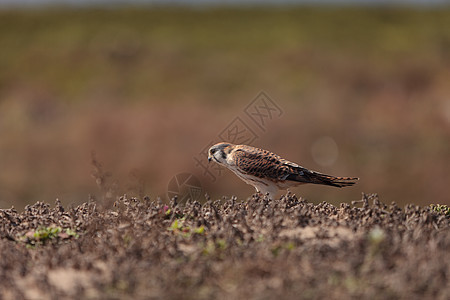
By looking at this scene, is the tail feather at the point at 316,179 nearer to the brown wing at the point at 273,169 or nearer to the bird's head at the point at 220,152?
the brown wing at the point at 273,169

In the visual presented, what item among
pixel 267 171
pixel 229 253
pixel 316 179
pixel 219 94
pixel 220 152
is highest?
pixel 219 94

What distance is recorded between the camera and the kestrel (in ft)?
25.4

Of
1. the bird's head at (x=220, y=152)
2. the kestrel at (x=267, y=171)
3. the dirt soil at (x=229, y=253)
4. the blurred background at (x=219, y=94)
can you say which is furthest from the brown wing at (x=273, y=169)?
the blurred background at (x=219, y=94)

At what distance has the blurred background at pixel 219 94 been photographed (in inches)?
834

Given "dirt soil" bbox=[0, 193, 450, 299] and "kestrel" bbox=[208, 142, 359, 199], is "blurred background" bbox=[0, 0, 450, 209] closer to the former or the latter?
"kestrel" bbox=[208, 142, 359, 199]

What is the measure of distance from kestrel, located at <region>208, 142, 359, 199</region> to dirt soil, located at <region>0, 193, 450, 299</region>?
5.65 feet

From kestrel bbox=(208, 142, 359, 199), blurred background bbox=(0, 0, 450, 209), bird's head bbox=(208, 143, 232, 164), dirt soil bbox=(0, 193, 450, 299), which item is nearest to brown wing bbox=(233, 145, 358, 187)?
kestrel bbox=(208, 142, 359, 199)

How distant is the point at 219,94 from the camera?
29.0 metres

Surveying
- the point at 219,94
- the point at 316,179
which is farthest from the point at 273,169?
the point at 219,94

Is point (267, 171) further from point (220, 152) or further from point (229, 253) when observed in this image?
point (229, 253)

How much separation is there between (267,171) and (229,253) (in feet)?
10.9

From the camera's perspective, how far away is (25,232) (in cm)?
559

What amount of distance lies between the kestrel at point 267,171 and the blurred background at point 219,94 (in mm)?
3001

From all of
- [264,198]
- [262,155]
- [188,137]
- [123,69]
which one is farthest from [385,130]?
[264,198]
